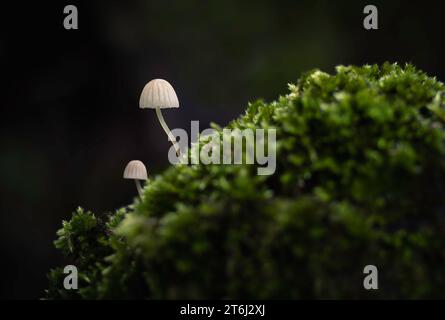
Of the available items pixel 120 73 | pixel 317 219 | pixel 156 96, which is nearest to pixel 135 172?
pixel 156 96

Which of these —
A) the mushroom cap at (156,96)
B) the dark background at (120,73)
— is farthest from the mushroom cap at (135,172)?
the dark background at (120,73)

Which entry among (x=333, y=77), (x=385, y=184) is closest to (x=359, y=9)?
(x=333, y=77)

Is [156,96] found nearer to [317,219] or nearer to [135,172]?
[135,172]

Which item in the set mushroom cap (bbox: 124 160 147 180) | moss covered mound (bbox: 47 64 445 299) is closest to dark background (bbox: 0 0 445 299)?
mushroom cap (bbox: 124 160 147 180)

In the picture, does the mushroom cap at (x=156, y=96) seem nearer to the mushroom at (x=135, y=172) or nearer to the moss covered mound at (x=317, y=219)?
the mushroom at (x=135, y=172)

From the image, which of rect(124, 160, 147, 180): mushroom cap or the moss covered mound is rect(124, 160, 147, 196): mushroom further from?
the moss covered mound
